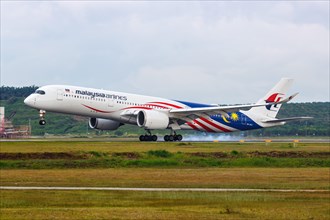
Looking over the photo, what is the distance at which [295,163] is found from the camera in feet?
189

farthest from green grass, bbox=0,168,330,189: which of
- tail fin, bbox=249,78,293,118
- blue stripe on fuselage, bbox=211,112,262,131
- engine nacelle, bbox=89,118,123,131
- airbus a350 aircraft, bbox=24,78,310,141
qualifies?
tail fin, bbox=249,78,293,118

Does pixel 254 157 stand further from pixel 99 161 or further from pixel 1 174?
pixel 1 174

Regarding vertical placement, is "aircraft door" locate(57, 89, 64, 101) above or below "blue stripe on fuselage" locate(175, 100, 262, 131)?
above

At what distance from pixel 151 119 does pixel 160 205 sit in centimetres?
4561

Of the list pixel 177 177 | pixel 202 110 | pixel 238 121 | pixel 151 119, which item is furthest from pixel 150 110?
pixel 177 177

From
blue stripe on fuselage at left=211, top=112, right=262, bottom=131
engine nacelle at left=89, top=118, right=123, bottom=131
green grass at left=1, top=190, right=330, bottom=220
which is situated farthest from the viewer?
blue stripe on fuselage at left=211, top=112, right=262, bottom=131

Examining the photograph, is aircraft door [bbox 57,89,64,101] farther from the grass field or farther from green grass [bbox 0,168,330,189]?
green grass [bbox 0,168,330,189]

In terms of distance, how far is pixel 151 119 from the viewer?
257ft

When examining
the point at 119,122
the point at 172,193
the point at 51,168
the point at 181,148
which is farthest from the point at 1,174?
the point at 119,122

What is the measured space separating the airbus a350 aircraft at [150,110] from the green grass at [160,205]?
38223mm

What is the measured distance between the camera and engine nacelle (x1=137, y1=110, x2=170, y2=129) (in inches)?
3078

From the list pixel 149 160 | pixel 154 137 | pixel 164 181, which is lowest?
pixel 164 181

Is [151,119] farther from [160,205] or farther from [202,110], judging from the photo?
[160,205]

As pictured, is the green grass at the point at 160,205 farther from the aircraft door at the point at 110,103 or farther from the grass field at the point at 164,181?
the aircraft door at the point at 110,103
